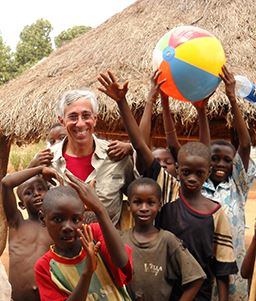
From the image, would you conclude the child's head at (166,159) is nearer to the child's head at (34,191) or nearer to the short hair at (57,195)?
the child's head at (34,191)

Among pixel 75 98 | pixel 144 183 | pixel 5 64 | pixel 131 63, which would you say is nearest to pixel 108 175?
pixel 144 183

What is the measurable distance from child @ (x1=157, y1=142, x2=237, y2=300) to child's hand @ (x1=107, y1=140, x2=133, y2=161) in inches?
10.6

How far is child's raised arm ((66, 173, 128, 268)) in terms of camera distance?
226 centimetres

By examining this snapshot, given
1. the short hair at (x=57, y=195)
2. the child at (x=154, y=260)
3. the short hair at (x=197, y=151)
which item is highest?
the short hair at (x=57, y=195)

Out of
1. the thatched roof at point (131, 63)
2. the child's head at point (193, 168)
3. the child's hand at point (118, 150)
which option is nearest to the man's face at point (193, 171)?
the child's head at point (193, 168)

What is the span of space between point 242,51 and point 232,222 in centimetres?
381

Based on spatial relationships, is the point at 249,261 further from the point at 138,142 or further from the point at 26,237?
the point at 26,237

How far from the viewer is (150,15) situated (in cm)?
744

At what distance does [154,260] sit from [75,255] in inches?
15.6

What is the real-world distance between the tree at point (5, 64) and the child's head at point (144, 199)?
74.5 ft

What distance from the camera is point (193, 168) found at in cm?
273

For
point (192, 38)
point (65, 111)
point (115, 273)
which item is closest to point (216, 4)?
point (192, 38)

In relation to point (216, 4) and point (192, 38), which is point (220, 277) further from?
point (216, 4)

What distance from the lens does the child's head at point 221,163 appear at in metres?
3.24
